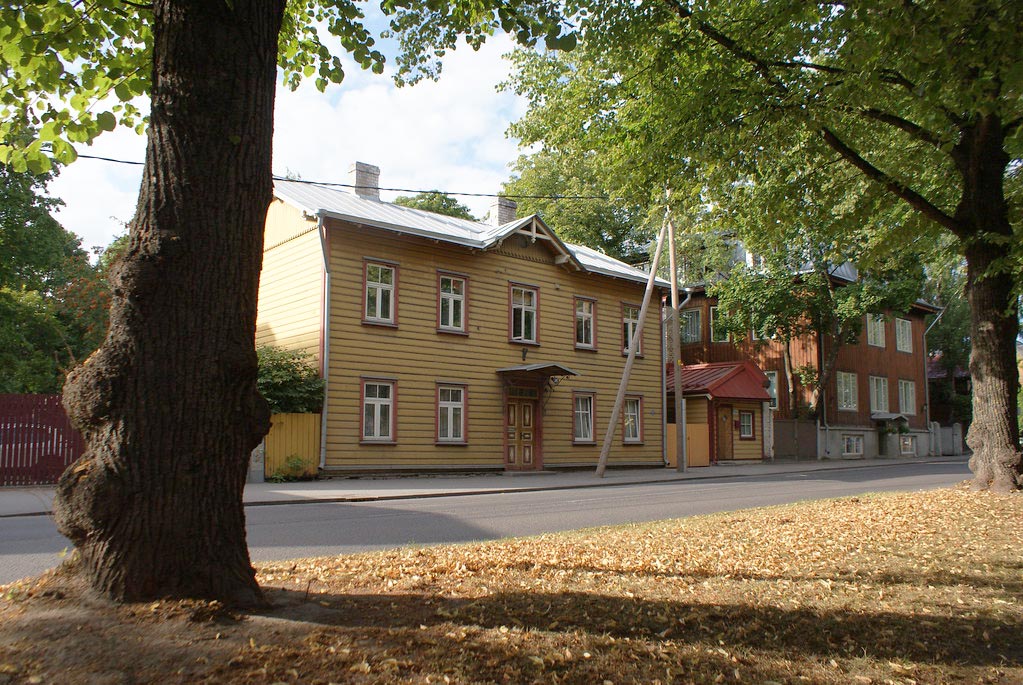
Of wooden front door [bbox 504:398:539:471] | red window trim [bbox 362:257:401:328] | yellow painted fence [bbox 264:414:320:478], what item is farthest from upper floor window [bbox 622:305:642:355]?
yellow painted fence [bbox 264:414:320:478]

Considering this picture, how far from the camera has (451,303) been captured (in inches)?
942

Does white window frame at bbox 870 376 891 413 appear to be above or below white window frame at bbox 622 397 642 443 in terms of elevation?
above

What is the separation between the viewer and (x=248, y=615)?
14.5 feet

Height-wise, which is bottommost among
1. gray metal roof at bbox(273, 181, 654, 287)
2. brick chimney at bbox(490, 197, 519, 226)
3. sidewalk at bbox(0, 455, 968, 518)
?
sidewalk at bbox(0, 455, 968, 518)

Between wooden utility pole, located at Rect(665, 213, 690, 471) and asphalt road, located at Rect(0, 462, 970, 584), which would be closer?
asphalt road, located at Rect(0, 462, 970, 584)

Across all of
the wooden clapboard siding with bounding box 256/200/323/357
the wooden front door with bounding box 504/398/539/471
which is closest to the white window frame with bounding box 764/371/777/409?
the wooden front door with bounding box 504/398/539/471

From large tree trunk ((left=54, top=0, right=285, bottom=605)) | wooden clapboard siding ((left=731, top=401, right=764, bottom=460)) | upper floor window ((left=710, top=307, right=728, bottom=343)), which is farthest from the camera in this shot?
upper floor window ((left=710, top=307, right=728, bottom=343))

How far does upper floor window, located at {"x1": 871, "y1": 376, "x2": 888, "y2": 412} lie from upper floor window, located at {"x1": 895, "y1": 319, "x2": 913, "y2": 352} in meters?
2.87

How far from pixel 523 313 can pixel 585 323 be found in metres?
2.97

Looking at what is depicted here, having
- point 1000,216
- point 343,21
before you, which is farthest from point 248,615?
point 1000,216

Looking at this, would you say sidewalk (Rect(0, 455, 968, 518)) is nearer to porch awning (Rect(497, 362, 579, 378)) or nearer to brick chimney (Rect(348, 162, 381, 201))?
porch awning (Rect(497, 362, 579, 378))

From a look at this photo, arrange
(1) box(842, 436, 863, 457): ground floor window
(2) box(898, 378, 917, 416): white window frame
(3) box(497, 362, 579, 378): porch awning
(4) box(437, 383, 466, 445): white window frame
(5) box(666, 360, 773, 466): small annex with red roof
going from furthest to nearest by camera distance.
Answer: (2) box(898, 378, 917, 416): white window frame < (1) box(842, 436, 863, 457): ground floor window < (5) box(666, 360, 773, 466): small annex with red roof < (3) box(497, 362, 579, 378): porch awning < (4) box(437, 383, 466, 445): white window frame

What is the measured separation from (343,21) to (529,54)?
71.5 feet

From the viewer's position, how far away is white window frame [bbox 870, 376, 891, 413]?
140ft
